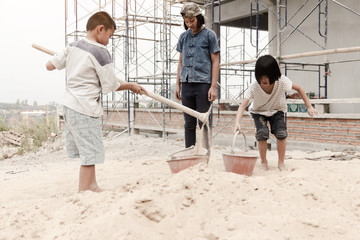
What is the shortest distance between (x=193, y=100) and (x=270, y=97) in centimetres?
76

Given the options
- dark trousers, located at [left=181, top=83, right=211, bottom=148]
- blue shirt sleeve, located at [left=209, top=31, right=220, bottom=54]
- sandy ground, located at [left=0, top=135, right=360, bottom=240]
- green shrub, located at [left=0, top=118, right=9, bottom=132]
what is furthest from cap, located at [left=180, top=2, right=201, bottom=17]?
green shrub, located at [left=0, top=118, right=9, bottom=132]

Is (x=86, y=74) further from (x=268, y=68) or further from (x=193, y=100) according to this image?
(x=268, y=68)

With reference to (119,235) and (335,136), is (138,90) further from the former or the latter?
(335,136)

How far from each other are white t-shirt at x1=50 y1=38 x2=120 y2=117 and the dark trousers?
3.58 ft

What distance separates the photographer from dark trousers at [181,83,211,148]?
3.68 m

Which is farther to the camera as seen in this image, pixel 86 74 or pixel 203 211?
pixel 86 74

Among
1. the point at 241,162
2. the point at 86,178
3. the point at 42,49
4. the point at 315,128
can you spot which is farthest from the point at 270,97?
the point at 315,128

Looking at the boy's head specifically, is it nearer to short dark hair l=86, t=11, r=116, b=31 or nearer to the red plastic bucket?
short dark hair l=86, t=11, r=116, b=31

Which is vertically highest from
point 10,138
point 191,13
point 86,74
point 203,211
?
point 191,13

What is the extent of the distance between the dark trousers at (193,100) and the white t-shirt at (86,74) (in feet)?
3.58

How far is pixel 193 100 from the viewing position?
381cm

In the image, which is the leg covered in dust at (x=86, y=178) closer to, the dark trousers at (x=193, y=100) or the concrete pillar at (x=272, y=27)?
the dark trousers at (x=193, y=100)

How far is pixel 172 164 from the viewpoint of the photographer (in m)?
3.05

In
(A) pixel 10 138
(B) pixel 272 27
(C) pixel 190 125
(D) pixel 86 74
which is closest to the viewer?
(D) pixel 86 74
